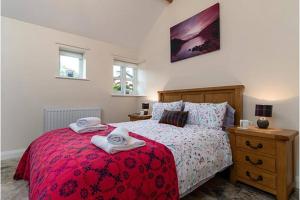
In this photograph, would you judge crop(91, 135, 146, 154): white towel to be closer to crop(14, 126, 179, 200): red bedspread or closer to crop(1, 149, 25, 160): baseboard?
crop(14, 126, 179, 200): red bedspread

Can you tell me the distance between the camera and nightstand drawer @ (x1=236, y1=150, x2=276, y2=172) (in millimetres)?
1713

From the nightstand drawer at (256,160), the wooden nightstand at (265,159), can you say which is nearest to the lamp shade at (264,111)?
the wooden nightstand at (265,159)

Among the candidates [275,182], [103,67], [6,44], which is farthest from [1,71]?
[275,182]

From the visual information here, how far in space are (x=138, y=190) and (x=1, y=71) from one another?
3017 mm

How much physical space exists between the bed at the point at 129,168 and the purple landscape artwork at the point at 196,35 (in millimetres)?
1575

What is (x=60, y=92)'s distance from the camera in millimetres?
3242

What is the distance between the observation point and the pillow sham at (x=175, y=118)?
7.80 feet

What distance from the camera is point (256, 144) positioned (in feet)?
5.97

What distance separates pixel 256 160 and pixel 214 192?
1.91ft

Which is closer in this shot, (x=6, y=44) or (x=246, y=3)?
(x=246, y=3)

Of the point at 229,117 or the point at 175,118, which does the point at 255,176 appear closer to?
the point at 229,117

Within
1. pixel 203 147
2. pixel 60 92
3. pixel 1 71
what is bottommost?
pixel 203 147

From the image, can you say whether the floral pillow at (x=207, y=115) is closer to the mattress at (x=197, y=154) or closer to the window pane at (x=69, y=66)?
the mattress at (x=197, y=154)

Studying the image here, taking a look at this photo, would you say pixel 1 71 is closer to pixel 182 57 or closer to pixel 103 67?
pixel 103 67
